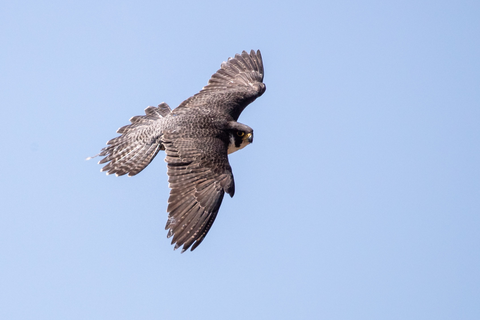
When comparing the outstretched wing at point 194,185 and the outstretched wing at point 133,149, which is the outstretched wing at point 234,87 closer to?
the outstretched wing at point 133,149

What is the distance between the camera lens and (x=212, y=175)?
1434 centimetres

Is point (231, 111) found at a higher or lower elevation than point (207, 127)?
higher

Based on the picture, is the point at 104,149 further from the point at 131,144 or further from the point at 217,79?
the point at 217,79

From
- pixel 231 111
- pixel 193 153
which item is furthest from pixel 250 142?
pixel 193 153

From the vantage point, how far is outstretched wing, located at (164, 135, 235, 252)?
44.1 ft

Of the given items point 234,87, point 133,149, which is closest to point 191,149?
point 133,149

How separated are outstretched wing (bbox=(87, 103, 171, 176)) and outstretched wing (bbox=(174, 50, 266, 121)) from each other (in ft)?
3.14

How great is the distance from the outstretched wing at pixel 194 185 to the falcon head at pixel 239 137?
0.63m

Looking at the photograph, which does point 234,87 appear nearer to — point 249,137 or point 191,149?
point 249,137

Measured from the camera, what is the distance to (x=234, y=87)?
58.6 feet

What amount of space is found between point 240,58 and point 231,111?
2.87m

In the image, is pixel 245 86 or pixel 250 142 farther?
pixel 245 86

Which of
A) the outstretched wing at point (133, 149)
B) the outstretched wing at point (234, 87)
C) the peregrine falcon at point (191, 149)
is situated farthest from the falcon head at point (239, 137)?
the outstretched wing at point (133, 149)

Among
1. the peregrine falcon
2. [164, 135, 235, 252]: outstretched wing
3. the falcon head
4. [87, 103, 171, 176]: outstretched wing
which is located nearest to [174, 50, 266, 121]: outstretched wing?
the peregrine falcon
